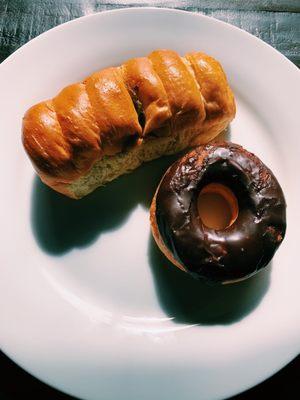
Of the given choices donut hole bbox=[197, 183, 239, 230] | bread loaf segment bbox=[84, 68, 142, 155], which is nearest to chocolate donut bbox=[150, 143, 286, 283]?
donut hole bbox=[197, 183, 239, 230]

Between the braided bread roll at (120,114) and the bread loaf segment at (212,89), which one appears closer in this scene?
the braided bread roll at (120,114)

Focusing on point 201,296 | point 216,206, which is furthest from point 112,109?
point 201,296

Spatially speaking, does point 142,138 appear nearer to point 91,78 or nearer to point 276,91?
point 91,78

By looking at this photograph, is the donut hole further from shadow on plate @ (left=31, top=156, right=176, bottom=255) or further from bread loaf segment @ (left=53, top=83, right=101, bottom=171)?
bread loaf segment @ (left=53, top=83, right=101, bottom=171)

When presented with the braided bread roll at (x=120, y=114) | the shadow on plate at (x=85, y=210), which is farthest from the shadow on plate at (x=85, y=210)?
the braided bread roll at (x=120, y=114)

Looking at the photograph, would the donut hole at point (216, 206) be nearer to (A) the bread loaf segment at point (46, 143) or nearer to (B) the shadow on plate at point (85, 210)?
(B) the shadow on plate at point (85, 210)

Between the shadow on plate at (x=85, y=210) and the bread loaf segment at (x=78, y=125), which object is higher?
the bread loaf segment at (x=78, y=125)
